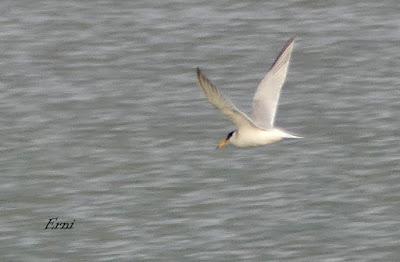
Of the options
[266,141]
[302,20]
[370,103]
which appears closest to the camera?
[266,141]

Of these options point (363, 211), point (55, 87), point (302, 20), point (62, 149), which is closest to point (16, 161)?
point (62, 149)

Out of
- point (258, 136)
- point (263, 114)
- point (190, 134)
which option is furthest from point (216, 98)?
point (190, 134)

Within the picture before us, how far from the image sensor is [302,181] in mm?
18031

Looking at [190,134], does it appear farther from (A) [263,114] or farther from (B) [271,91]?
(A) [263,114]

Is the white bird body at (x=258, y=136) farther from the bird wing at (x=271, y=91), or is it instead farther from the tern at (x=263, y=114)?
the bird wing at (x=271, y=91)

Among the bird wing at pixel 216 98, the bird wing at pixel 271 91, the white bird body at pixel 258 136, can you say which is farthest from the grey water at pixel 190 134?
the bird wing at pixel 216 98

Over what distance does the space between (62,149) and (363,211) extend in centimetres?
335

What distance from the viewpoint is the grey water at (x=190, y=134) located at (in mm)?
17000

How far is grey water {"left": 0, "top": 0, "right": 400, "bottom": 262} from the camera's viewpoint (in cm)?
1700

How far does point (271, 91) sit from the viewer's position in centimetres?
1551

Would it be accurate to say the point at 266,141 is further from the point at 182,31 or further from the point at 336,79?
the point at 182,31

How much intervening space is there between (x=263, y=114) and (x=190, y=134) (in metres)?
3.97

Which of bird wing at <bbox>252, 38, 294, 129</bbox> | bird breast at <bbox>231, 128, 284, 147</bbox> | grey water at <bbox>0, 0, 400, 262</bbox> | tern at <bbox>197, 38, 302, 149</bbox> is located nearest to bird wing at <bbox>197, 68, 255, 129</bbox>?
tern at <bbox>197, 38, 302, 149</bbox>

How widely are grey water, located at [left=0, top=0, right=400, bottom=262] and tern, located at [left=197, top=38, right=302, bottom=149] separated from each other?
163 centimetres
